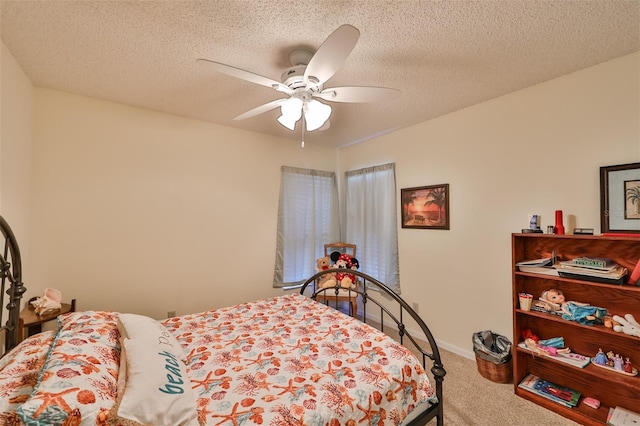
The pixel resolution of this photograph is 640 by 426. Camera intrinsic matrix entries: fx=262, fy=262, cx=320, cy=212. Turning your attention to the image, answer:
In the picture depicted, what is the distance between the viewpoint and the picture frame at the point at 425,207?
2932 mm

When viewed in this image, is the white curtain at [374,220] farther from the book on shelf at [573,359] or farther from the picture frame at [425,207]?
the book on shelf at [573,359]

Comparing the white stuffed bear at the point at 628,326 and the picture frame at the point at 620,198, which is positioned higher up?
the picture frame at the point at 620,198

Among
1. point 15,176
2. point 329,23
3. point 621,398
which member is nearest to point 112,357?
point 15,176

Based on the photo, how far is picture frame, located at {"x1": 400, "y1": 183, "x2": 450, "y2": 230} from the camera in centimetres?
293

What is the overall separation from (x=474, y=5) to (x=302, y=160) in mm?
2693

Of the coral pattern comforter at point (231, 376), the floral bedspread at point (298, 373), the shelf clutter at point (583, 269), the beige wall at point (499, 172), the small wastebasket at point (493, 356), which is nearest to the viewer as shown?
the coral pattern comforter at point (231, 376)

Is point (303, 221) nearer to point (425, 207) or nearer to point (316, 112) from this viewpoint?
point (425, 207)

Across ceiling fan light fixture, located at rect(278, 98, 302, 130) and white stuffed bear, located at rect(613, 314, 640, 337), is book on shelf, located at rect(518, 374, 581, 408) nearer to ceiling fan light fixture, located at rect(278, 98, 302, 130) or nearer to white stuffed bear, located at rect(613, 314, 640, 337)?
white stuffed bear, located at rect(613, 314, 640, 337)

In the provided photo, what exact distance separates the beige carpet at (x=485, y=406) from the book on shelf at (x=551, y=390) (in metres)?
0.10

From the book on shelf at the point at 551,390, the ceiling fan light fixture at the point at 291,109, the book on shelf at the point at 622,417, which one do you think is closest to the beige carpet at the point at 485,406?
the book on shelf at the point at 551,390

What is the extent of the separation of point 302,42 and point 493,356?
2916mm

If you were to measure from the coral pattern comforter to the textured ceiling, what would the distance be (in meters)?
1.73

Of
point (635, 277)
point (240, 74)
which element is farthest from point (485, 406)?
point (240, 74)

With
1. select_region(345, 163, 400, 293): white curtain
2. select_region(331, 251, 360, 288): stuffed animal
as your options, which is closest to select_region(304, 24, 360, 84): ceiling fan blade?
select_region(345, 163, 400, 293): white curtain
